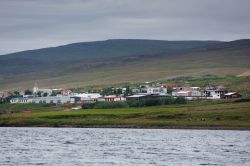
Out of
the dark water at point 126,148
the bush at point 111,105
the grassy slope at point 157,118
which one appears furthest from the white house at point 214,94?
the dark water at point 126,148

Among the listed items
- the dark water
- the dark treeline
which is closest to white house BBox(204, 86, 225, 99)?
the dark treeline

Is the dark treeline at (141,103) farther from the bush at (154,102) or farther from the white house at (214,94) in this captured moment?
the white house at (214,94)

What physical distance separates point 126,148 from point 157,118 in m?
44.8

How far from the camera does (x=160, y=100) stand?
156875mm

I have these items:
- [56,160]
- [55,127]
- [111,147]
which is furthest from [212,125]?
[56,160]

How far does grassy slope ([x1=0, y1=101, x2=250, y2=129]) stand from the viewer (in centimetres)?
11812

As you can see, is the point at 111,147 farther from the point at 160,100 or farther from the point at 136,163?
the point at 160,100

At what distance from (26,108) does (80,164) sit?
114 m

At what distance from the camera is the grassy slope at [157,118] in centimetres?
11812

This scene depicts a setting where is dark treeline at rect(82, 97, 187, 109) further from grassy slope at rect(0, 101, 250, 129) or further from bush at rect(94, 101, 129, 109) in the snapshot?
grassy slope at rect(0, 101, 250, 129)

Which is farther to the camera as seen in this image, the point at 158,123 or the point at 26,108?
the point at 26,108

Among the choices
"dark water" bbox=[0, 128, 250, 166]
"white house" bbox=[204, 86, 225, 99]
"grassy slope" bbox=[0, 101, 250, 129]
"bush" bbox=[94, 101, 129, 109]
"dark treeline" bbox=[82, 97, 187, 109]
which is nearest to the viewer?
"dark water" bbox=[0, 128, 250, 166]

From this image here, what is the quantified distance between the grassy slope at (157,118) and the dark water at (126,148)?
10.7 metres

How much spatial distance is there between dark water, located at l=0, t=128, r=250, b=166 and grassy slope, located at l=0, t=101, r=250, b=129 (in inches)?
420
